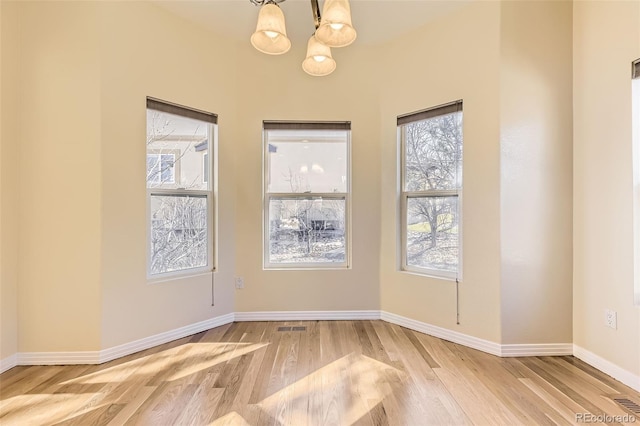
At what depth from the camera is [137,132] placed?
8.85ft

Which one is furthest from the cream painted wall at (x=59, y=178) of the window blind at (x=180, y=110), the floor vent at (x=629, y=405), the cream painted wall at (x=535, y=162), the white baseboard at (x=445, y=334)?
the floor vent at (x=629, y=405)

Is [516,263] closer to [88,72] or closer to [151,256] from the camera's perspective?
[151,256]

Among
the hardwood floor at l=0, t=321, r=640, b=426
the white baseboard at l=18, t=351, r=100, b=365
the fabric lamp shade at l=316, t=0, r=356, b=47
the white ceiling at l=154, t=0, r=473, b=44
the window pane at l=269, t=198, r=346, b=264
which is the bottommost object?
the hardwood floor at l=0, t=321, r=640, b=426

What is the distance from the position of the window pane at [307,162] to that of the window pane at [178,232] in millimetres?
782

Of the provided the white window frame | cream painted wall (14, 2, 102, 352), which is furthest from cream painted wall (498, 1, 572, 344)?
cream painted wall (14, 2, 102, 352)

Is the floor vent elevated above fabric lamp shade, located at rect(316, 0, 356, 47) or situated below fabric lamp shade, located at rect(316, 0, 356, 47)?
below

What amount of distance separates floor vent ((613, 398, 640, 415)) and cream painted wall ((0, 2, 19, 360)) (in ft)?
13.2

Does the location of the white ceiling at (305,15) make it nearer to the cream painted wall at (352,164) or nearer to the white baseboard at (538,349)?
the cream painted wall at (352,164)

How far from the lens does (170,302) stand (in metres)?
2.92

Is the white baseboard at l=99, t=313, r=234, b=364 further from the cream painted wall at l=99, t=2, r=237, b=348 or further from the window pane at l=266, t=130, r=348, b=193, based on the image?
the window pane at l=266, t=130, r=348, b=193

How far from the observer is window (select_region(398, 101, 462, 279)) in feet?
9.75

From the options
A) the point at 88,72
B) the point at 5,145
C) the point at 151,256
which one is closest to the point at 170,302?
the point at 151,256

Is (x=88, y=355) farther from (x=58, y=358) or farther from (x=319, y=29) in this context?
(x=319, y=29)

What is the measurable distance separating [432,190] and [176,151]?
2.42 m
